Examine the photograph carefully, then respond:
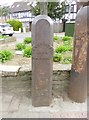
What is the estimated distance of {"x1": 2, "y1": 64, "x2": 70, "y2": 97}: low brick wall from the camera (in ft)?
10.5

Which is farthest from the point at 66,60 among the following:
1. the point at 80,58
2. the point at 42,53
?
the point at 42,53

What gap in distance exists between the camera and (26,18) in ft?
128

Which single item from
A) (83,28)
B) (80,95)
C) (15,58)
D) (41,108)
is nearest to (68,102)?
(80,95)

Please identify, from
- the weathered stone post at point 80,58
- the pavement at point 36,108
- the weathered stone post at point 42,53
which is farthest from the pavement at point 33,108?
the weathered stone post at point 42,53

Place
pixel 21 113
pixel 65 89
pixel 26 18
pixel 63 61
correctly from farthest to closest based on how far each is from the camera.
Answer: pixel 26 18
pixel 63 61
pixel 65 89
pixel 21 113

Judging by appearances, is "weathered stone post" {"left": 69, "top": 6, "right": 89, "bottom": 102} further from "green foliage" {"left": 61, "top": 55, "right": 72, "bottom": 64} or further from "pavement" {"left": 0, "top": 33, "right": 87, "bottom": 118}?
"green foliage" {"left": 61, "top": 55, "right": 72, "bottom": 64}

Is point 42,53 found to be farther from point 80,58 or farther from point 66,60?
point 66,60

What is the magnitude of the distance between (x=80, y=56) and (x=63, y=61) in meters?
0.82

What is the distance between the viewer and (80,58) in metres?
2.94

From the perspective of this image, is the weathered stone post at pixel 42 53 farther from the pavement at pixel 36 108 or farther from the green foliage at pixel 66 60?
the green foliage at pixel 66 60

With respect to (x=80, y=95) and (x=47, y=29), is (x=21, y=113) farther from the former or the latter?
(x=47, y=29)

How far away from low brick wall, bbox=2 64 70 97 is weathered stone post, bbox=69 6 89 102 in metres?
0.19

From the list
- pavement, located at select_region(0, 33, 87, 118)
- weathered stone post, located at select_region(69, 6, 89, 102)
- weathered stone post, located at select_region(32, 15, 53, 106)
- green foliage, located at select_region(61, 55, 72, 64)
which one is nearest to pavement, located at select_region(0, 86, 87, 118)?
pavement, located at select_region(0, 33, 87, 118)

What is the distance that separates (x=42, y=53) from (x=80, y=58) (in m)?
0.58
